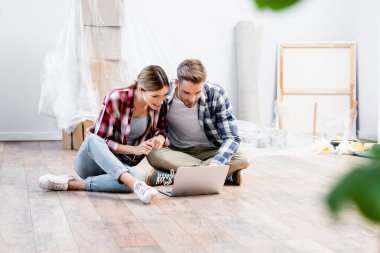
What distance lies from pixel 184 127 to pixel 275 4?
9.54 ft

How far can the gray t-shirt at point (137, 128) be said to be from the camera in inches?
113

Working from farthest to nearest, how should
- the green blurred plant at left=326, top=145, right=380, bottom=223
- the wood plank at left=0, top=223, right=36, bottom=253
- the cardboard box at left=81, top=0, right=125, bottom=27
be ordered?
the cardboard box at left=81, top=0, right=125, bottom=27, the wood plank at left=0, top=223, right=36, bottom=253, the green blurred plant at left=326, top=145, right=380, bottom=223

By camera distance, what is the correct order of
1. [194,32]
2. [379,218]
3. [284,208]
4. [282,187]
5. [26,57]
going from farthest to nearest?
[194,32] < [26,57] < [282,187] < [284,208] < [379,218]

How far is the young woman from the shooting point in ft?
8.84

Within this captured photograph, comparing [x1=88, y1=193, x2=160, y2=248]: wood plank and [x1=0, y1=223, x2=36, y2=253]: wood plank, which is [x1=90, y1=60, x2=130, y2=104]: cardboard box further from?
[x1=0, y1=223, x2=36, y2=253]: wood plank

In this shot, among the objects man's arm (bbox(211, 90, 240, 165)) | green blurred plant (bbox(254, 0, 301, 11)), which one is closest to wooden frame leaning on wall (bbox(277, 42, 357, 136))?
man's arm (bbox(211, 90, 240, 165))

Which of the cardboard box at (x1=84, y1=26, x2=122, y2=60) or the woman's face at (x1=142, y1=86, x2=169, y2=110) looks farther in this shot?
the cardboard box at (x1=84, y1=26, x2=122, y2=60)

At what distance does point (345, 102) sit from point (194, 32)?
152 centimetres

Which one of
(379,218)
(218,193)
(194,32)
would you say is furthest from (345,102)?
(379,218)

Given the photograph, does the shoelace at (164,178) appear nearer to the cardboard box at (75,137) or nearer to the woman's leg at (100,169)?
the woman's leg at (100,169)

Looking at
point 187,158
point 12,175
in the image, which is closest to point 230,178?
point 187,158

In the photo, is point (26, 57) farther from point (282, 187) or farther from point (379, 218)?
point (379, 218)

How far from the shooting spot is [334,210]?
0.48ft

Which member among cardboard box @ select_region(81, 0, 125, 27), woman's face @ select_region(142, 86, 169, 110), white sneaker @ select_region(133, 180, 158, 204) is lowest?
white sneaker @ select_region(133, 180, 158, 204)
